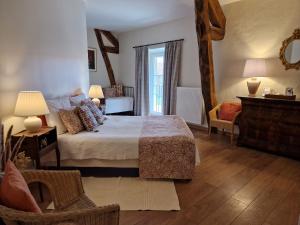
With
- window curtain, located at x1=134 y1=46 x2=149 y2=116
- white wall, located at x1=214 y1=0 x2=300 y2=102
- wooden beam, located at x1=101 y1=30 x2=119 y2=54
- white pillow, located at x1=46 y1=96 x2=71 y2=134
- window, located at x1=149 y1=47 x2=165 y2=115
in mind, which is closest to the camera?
white pillow, located at x1=46 y1=96 x2=71 y2=134

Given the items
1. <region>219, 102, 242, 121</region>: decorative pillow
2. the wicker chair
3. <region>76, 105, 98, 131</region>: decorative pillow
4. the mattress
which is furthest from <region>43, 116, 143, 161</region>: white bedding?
the mattress

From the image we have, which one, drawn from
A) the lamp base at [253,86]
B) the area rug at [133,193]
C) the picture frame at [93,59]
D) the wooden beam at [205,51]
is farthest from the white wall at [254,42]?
the picture frame at [93,59]

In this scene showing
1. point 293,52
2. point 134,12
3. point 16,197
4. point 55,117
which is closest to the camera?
point 16,197

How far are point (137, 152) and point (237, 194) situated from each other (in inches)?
46.8

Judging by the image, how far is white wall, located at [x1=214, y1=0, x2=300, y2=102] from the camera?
3.52m

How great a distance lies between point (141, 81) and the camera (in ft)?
20.5

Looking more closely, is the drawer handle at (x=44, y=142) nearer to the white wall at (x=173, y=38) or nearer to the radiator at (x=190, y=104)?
the radiator at (x=190, y=104)

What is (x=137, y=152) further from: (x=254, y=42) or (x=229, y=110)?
(x=254, y=42)

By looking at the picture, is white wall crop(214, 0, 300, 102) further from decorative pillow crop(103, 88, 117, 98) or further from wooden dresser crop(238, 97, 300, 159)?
decorative pillow crop(103, 88, 117, 98)

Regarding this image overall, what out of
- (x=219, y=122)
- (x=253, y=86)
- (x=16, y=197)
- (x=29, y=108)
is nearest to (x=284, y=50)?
(x=253, y=86)

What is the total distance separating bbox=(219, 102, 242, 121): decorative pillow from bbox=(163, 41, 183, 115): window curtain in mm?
1509

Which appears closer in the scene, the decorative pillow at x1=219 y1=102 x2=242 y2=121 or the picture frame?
the decorative pillow at x1=219 y1=102 x2=242 y2=121

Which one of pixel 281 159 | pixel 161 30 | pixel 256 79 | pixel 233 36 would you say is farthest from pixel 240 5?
pixel 281 159

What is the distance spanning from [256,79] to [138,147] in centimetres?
278
